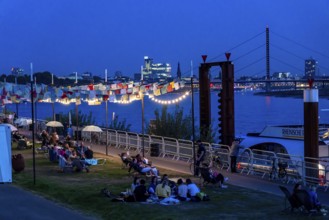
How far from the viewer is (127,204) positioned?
1451 cm

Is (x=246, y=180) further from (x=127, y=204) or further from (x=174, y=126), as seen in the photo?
(x=174, y=126)

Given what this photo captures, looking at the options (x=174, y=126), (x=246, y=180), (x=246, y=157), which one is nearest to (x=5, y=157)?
(x=246, y=180)

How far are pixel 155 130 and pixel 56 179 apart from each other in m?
11.3

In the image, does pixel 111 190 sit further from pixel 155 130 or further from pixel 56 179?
pixel 155 130

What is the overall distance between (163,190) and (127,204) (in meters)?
1.18

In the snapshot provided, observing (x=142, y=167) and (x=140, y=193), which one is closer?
(x=140, y=193)

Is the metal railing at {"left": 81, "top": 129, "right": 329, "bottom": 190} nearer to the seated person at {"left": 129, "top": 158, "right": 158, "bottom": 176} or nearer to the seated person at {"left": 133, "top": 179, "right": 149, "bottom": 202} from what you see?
the seated person at {"left": 129, "top": 158, "right": 158, "bottom": 176}

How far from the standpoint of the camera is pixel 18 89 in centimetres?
2923

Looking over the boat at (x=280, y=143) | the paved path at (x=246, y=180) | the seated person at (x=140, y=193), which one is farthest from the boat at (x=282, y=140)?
the seated person at (x=140, y=193)

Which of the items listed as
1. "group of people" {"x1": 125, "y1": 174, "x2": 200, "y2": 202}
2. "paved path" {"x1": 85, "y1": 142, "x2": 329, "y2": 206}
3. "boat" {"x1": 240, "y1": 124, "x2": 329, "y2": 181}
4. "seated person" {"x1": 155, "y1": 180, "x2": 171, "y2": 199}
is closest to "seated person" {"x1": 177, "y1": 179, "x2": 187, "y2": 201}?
"group of people" {"x1": 125, "y1": 174, "x2": 200, "y2": 202}

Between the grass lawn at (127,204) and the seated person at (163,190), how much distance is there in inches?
23.7

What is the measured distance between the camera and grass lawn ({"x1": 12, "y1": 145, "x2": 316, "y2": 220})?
13328mm

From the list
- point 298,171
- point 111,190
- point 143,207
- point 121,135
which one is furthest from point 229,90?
point 143,207

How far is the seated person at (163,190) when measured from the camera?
49.7 ft
